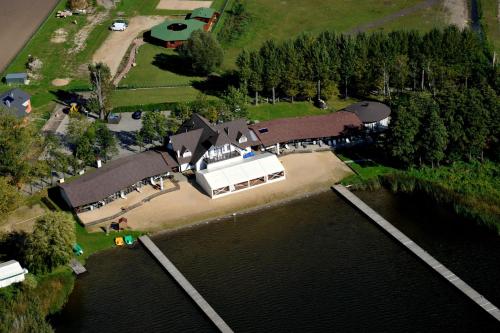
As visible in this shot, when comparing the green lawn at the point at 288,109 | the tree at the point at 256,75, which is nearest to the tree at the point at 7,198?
the green lawn at the point at 288,109

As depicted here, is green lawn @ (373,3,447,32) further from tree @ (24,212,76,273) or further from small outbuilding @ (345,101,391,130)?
tree @ (24,212,76,273)

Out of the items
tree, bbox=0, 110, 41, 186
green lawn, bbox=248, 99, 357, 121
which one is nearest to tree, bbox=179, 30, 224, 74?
green lawn, bbox=248, 99, 357, 121

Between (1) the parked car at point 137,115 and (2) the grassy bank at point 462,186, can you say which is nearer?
(2) the grassy bank at point 462,186

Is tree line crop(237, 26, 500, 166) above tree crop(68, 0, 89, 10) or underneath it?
underneath

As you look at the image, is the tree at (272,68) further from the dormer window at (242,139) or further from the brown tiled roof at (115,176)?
the brown tiled roof at (115,176)

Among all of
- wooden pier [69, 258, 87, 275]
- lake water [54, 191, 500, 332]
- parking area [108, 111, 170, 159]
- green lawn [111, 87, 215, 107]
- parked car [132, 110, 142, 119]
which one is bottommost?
lake water [54, 191, 500, 332]

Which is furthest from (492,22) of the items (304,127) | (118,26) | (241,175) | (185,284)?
(185,284)

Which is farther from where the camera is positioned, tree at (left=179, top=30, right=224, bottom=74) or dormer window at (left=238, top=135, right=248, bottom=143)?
tree at (left=179, top=30, right=224, bottom=74)
